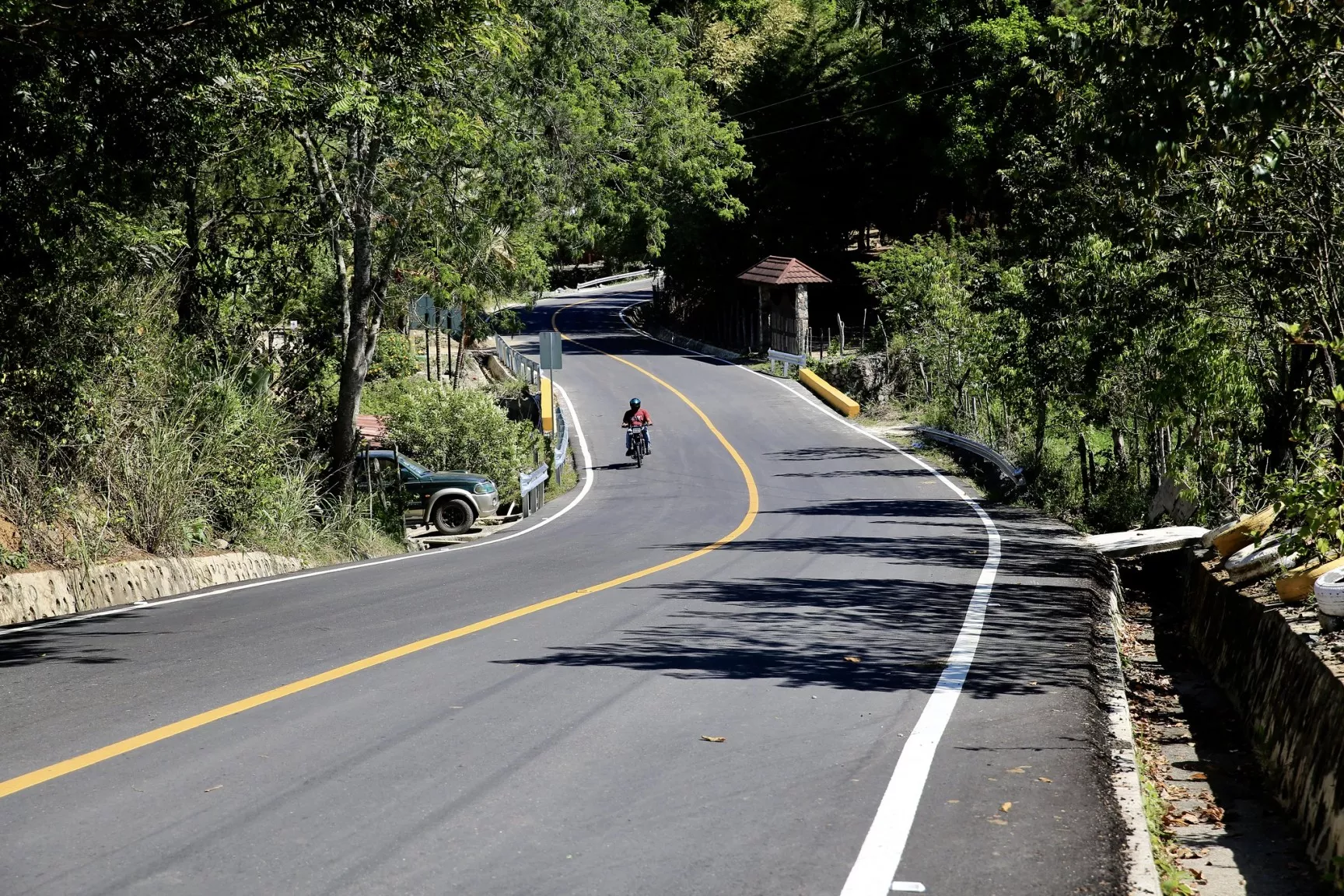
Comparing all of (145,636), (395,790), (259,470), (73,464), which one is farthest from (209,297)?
(395,790)

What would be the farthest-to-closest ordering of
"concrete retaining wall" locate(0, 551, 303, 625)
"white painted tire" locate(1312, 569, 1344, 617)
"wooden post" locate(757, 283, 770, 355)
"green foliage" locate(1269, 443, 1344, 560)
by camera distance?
1. "wooden post" locate(757, 283, 770, 355)
2. "concrete retaining wall" locate(0, 551, 303, 625)
3. "green foliage" locate(1269, 443, 1344, 560)
4. "white painted tire" locate(1312, 569, 1344, 617)

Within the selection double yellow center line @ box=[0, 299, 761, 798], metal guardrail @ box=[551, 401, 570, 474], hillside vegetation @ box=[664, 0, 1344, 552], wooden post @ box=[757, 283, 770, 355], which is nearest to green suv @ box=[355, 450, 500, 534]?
metal guardrail @ box=[551, 401, 570, 474]

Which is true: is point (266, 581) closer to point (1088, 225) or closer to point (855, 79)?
point (1088, 225)

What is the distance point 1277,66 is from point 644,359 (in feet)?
159

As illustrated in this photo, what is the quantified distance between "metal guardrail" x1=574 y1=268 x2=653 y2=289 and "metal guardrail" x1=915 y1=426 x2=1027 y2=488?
59.7 meters

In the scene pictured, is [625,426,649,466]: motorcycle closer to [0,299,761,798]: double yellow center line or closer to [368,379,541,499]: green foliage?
[368,379,541,499]: green foliage

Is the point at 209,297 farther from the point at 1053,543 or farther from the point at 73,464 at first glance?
the point at 1053,543

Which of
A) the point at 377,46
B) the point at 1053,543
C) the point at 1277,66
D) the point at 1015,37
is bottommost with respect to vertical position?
the point at 1053,543

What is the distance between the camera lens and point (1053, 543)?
61.4 feet

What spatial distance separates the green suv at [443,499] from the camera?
25484mm

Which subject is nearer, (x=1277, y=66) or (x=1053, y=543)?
(x=1277, y=66)

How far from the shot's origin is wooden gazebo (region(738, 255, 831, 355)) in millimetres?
54062

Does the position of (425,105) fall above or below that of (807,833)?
above

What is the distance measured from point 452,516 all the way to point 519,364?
2547 centimetres
